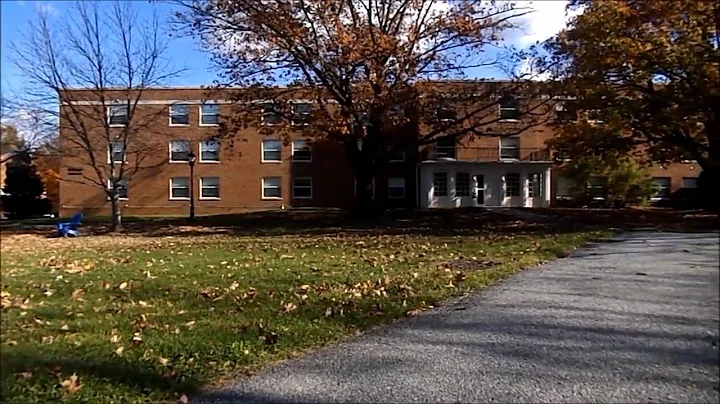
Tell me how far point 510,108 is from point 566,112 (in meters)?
7.68

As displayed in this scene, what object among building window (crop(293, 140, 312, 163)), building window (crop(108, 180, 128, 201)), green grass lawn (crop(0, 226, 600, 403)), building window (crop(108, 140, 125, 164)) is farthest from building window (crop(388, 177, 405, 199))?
building window (crop(108, 140, 125, 164))

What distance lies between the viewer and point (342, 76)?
18.9m

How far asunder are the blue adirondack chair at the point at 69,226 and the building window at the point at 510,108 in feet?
35.6

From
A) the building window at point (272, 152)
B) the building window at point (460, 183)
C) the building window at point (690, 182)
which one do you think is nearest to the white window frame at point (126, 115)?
the building window at point (690, 182)

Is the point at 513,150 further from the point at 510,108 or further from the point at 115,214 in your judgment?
the point at 115,214

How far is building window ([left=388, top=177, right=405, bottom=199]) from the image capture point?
42.2 metres

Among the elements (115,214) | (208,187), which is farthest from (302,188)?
(115,214)

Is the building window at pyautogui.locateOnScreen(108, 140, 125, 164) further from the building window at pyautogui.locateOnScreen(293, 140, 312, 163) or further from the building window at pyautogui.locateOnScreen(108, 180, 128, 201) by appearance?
the building window at pyautogui.locateOnScreen(293, 140, 312, 163)

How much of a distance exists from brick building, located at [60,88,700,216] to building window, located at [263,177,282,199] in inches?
1.9

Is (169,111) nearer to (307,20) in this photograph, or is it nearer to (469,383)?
(469,383)

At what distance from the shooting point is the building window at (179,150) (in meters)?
5.30

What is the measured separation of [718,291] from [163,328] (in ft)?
14.9

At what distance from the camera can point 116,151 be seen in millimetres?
3758

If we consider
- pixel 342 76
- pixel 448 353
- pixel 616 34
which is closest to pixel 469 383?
pixel 448 353
